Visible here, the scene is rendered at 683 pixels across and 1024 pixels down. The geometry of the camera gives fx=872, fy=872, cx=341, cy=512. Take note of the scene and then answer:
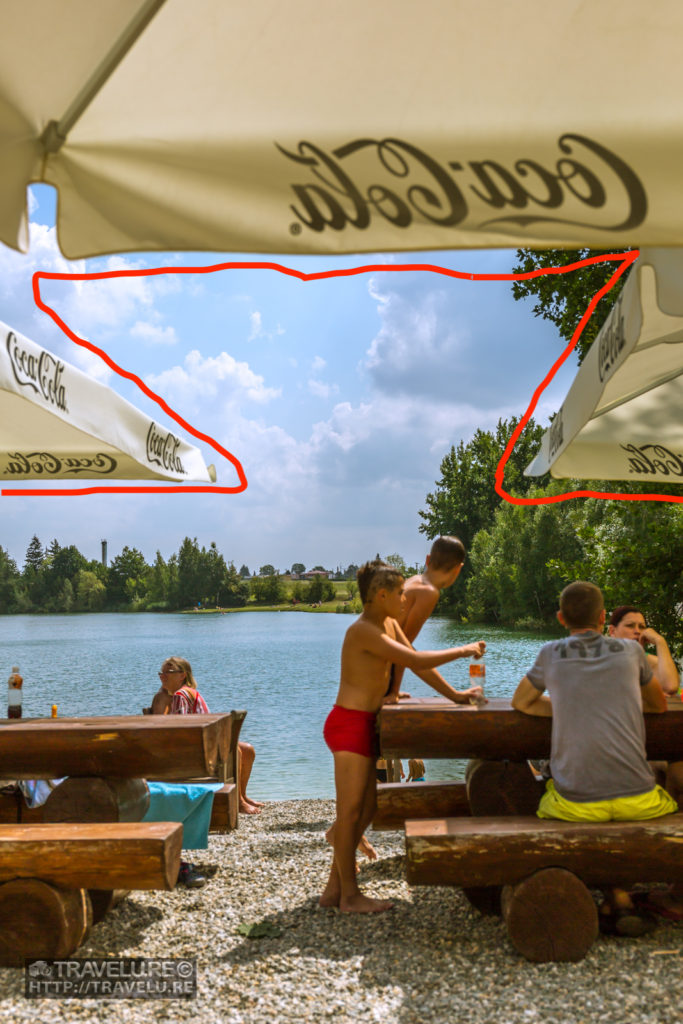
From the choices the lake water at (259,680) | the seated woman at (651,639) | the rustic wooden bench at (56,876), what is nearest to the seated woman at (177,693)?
the rustic wooden bench at (56,876)

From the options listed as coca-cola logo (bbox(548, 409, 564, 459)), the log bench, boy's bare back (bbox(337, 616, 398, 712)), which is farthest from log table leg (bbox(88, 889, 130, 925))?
coca-cola logo (bbox(548, 409, 564, 459))

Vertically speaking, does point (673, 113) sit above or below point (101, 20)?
below

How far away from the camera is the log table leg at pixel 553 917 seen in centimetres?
345

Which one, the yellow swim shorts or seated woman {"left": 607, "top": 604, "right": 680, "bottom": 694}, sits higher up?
seated woman {"left": 607, "top": 604, "right": 680, "bottom": 694}

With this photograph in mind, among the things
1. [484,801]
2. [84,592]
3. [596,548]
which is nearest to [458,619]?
[84,592]

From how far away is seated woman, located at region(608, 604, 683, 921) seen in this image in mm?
3959

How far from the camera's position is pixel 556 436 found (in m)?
4.90

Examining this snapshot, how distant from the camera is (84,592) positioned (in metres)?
96.6

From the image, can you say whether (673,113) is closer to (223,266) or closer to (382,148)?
(382,148)

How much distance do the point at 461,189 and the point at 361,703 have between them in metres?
2.74

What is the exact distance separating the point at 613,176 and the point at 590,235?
143mm

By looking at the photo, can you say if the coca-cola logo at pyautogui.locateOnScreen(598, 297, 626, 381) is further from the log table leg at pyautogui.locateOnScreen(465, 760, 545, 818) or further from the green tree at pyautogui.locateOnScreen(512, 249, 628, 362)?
the green tree at pyautogui.locateOnScreen(512, 249, 628, 362)

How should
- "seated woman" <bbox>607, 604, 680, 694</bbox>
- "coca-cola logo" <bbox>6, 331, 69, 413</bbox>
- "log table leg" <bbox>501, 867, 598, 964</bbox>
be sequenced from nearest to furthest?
1. "log table leg" <bbox>501, 867, 598, 964</bbox>
2. "coca-cola logo" <bbox>6, 331, 69, 413</bbox>
3. "seated woman" <bbox>607, 604, 680, 694</bbox>

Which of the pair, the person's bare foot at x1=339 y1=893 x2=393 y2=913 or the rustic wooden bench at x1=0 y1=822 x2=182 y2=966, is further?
the person's bare foot at x1=339 y1=893 x2=393 y2=913
